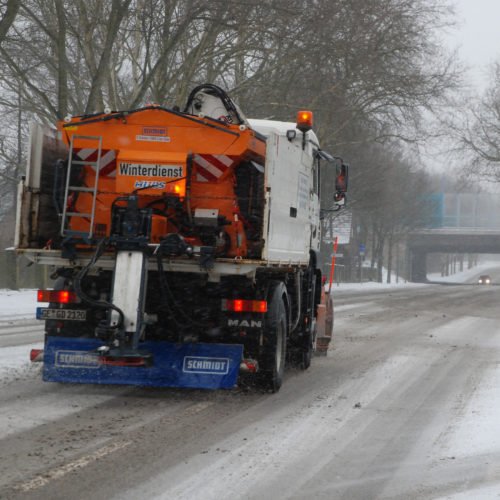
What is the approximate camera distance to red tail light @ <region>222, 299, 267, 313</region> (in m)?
8.67

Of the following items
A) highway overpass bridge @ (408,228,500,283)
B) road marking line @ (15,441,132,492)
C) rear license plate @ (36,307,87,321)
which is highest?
highway overpass bridge @ (408,228,500,283)

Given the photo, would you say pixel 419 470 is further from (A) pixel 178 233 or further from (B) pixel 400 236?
(B) pixel 400 236

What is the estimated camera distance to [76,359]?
8516mm

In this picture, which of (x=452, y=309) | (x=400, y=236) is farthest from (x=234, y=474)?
(x=400, y=236)

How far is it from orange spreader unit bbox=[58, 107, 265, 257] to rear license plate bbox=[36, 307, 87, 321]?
782 mm

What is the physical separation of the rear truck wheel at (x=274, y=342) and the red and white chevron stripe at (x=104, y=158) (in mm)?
2029

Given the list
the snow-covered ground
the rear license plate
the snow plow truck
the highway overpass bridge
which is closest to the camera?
the snow plow truck

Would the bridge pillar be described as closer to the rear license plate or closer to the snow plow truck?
the snow plow truck

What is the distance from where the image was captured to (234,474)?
5.82 meters

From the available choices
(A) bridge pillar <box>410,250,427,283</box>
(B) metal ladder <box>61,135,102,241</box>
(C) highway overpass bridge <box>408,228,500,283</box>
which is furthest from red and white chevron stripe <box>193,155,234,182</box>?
(A) bridge pillar <box>410,250,427,283</box>

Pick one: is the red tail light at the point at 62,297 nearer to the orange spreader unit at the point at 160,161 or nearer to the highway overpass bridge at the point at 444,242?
the orange spreader unit at the point at 160,161

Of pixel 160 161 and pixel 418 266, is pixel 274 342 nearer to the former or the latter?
pixel 160 161

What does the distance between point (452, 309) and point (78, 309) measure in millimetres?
19974

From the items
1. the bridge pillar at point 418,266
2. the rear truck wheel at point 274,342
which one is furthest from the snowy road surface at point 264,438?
the bridge pillar at point 418,266
